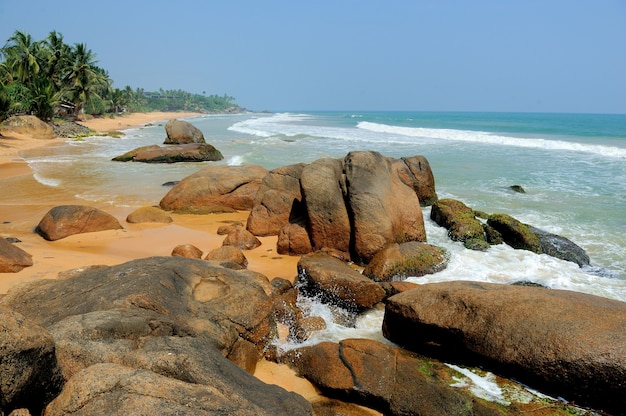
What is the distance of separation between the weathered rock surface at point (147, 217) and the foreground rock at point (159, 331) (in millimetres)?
5534

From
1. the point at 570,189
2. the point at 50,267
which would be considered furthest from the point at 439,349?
the point at 570,189

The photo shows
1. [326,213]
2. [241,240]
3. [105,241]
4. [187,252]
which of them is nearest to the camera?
[187,252]

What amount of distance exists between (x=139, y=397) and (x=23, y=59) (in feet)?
164

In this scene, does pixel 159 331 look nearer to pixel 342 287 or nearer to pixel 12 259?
pixel 342 287

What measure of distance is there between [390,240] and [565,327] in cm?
436

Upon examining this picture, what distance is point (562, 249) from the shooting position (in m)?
8.88

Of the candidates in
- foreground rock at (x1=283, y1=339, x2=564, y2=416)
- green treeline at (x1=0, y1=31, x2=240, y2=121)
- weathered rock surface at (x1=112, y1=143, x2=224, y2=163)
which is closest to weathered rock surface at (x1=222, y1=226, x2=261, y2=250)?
foreground rock at (x1=283, y1=339, x2=564, y2=416)

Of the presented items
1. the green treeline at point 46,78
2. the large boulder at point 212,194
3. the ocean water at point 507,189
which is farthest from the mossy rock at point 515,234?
the green treeline at point 46,78

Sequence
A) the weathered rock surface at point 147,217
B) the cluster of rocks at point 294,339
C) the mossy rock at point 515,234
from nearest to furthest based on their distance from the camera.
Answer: the cluster of rocks at point 294,339 < the mossy rock at point 515,234 < the weathered rock surface at point 147,217

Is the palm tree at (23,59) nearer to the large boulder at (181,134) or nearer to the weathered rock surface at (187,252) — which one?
the large boulder at (181,134)

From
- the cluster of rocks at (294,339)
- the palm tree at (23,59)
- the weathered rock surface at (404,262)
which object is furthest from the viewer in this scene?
the palm tree at (23,59)

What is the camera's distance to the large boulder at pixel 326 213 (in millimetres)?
8781

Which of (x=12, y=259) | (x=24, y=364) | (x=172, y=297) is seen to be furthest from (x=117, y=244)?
(x=24, y=364)

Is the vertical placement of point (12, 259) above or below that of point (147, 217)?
above
